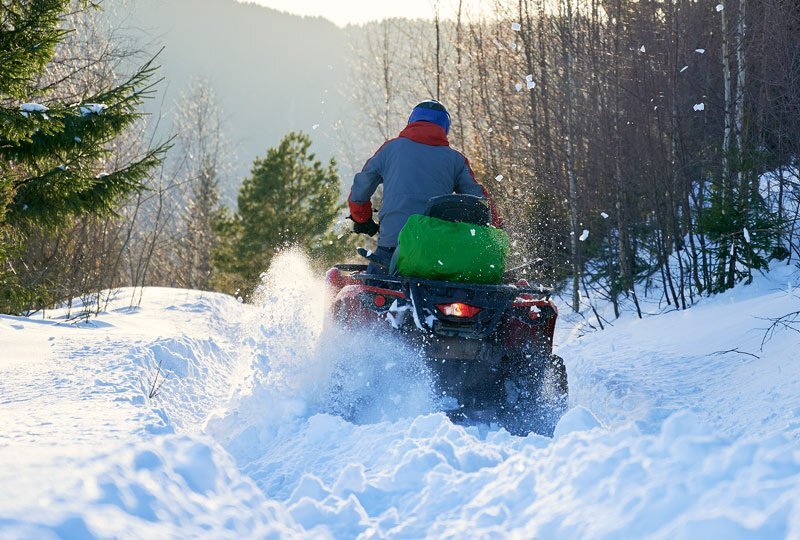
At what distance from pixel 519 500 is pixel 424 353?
6.66 ft

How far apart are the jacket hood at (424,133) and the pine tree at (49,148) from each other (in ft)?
14.1

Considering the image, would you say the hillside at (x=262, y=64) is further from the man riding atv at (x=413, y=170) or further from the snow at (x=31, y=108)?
the man riding atv at (x=413, y=170)

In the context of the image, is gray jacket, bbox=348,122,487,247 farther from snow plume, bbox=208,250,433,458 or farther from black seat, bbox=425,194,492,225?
snow plume, bbox=208,250,433,458

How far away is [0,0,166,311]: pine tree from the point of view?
8266 millimetres

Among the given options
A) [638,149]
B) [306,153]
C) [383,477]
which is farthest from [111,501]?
[306,153]

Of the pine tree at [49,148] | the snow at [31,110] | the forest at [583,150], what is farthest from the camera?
the forest at [583,150]

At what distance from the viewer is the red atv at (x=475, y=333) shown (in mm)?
5160

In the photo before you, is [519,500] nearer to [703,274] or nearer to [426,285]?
[426,285]

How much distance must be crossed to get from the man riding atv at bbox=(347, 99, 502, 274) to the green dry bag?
84cm

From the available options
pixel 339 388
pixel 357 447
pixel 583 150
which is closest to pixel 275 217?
pixel 583 150

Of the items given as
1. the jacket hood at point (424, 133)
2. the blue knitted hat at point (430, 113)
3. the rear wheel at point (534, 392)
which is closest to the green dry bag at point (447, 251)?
the rear wheel at point (534, 392)

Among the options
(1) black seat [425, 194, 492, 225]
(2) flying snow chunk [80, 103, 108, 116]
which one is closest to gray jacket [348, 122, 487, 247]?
(1) black seat [425, 194, 492, 225]

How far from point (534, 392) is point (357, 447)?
1.68 m

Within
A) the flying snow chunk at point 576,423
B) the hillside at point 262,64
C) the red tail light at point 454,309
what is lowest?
the flying snow chunk at point 576,423
